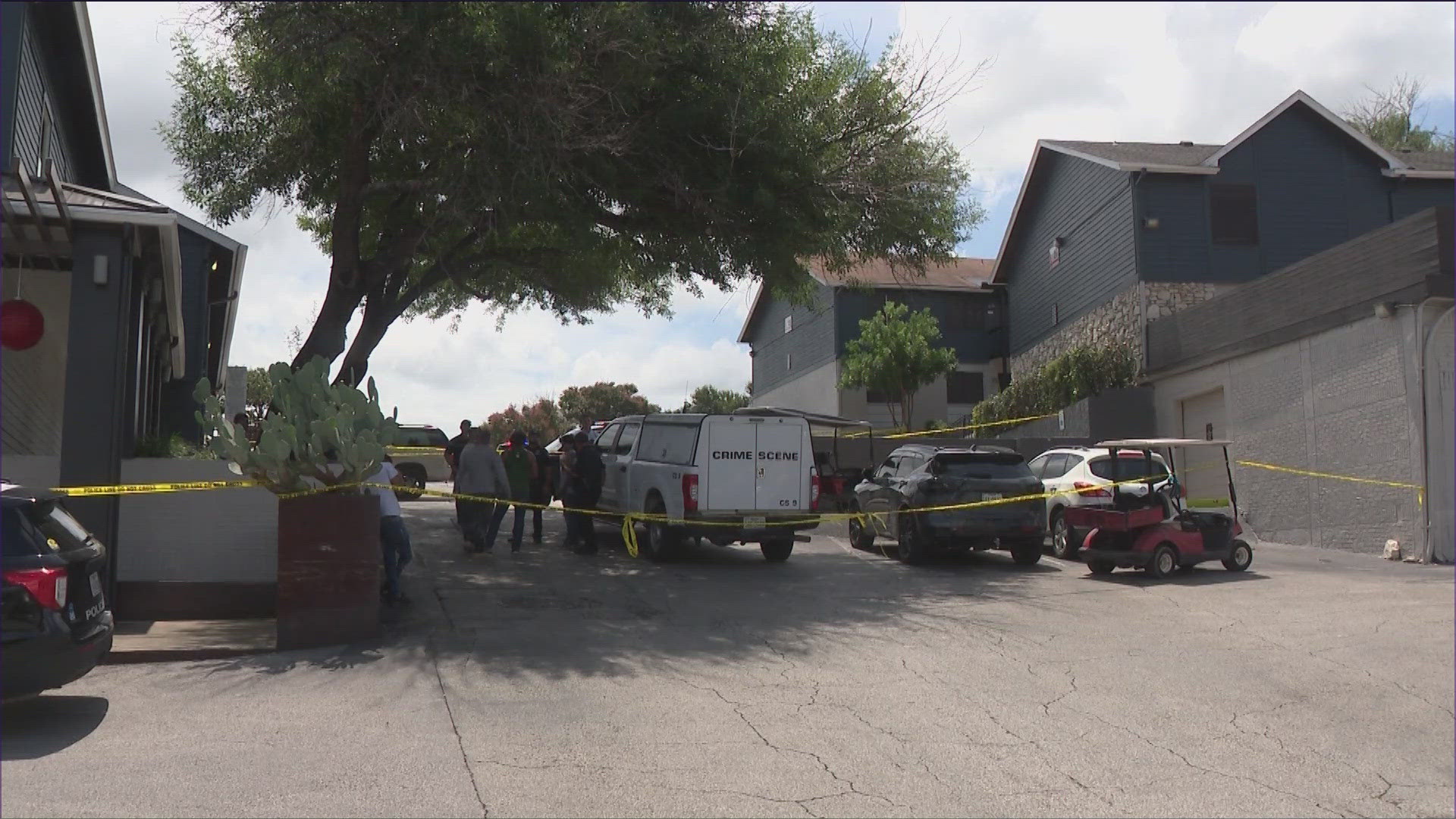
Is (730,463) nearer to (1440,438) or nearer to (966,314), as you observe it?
(1440,438)

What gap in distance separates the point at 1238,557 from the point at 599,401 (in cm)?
5047

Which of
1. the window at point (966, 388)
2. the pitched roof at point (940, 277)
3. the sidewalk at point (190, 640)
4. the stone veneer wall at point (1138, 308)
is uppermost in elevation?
the pitched roof at point (940, 277)

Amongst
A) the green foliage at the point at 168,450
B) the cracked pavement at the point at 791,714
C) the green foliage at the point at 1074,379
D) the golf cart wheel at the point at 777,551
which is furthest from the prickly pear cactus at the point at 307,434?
the green foliage at the point at 1074,379

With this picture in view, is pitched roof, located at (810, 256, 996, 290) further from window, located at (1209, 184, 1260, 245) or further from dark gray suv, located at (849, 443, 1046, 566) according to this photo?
dark gray suv, located at (849, 443, 1046, 566)

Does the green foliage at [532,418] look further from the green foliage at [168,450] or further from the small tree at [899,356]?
the green foliage at [168,450]

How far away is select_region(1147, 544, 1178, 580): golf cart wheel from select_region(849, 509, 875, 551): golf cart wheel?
4288mm

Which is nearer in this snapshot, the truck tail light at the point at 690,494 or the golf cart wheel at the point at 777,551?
the truck tail light at the point at 690,494

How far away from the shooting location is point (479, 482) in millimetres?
14273

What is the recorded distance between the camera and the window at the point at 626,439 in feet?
53.5

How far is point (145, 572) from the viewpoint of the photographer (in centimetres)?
1099

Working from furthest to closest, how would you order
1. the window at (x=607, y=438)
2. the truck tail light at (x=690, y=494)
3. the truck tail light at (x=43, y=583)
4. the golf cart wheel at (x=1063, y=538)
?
the window at (x=607, y=438), the golf cart wheel at (x=1063, y=538), the truck tail light at (x=690, y=494), the truck tail light at (x=43, y=583)

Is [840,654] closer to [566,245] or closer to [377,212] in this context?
[566,245]

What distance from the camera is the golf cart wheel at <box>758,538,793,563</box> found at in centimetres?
1545

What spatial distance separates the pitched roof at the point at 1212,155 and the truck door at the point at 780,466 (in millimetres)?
13673
